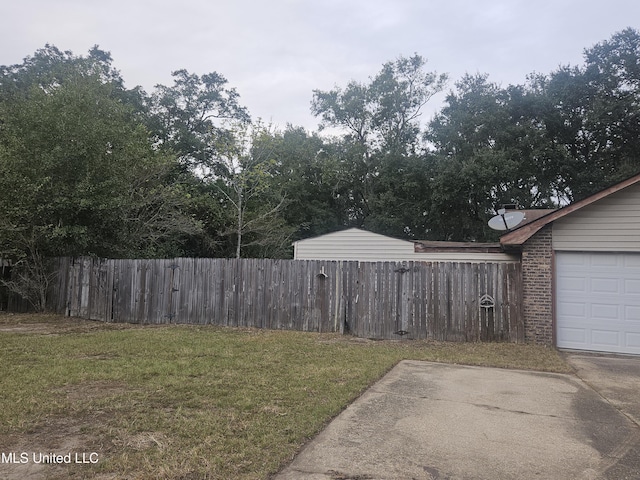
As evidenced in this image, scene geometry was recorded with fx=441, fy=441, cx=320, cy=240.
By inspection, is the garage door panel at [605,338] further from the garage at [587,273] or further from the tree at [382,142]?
the tree at [382,142]

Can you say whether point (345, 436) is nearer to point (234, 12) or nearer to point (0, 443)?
point (0, 443)

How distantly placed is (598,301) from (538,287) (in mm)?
1116

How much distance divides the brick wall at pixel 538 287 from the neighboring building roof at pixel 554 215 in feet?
0.53

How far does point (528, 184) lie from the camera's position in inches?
1069

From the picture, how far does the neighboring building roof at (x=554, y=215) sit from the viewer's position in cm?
819

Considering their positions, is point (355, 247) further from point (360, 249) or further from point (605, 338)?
point (605, 338)

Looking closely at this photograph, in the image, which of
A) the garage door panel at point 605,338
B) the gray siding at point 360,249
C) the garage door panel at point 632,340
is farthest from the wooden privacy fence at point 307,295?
the gray siding at point 360,249

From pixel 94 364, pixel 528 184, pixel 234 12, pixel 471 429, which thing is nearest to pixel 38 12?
pixel 234 12

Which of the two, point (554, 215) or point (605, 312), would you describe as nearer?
point (605, 312)

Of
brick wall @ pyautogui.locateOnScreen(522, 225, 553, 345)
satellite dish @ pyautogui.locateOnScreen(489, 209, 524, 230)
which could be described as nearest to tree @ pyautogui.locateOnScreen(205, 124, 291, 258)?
satellite dish @ pyautogui.locateOnScreen(489, 209, 524, 230)

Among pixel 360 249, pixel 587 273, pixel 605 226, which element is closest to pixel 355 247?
pixel 360 249

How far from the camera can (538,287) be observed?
8875 mm

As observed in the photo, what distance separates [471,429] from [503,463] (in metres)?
0.74

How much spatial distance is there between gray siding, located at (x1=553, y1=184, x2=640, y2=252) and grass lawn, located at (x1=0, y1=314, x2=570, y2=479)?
2285 millimetres
